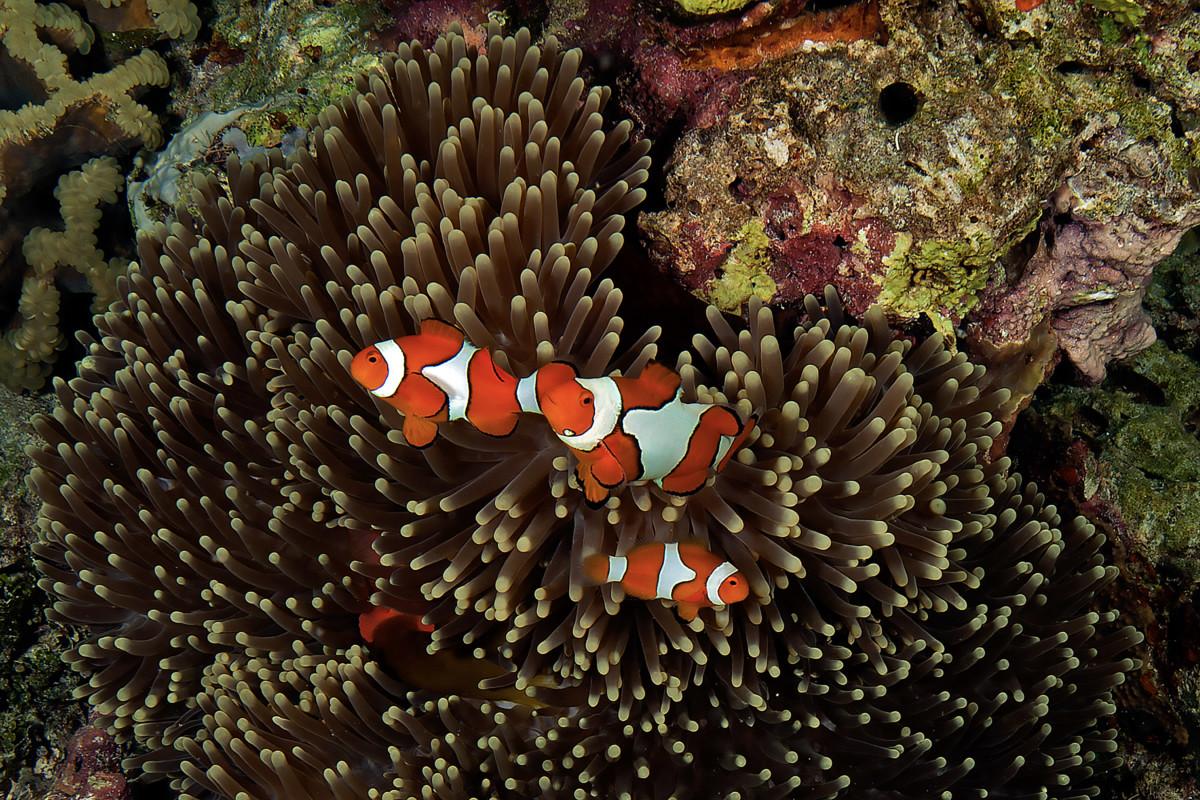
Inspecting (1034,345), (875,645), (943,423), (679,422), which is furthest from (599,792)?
(1034,345)

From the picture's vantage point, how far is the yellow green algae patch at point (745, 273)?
2.13m

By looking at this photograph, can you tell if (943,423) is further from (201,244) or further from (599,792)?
(201,244)

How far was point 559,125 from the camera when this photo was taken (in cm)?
223

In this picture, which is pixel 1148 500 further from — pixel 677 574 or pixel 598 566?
pixel 598 566

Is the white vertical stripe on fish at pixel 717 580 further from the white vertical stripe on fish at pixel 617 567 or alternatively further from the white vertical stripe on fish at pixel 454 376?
the white vertical stripe on fish at pixel 454 376

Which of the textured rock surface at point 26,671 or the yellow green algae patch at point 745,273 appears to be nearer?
the yellow green algae patch at point 745,273

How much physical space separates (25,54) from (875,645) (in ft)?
12.7

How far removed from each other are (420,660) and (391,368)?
34.1 inches

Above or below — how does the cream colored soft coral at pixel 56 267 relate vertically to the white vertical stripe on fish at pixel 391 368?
below

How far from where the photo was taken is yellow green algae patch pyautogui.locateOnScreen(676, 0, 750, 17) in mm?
1973

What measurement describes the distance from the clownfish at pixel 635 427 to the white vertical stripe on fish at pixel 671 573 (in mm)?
160

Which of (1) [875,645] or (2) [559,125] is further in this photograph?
(2) [559,125]

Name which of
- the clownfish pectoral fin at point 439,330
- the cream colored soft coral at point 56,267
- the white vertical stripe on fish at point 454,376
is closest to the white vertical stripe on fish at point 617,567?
the white vertical stripe on fish at point 454,376

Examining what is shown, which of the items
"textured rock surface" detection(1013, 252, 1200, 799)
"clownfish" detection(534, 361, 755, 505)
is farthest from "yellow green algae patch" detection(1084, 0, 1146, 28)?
"clownfish" detection(534, 361, 755, 505)
